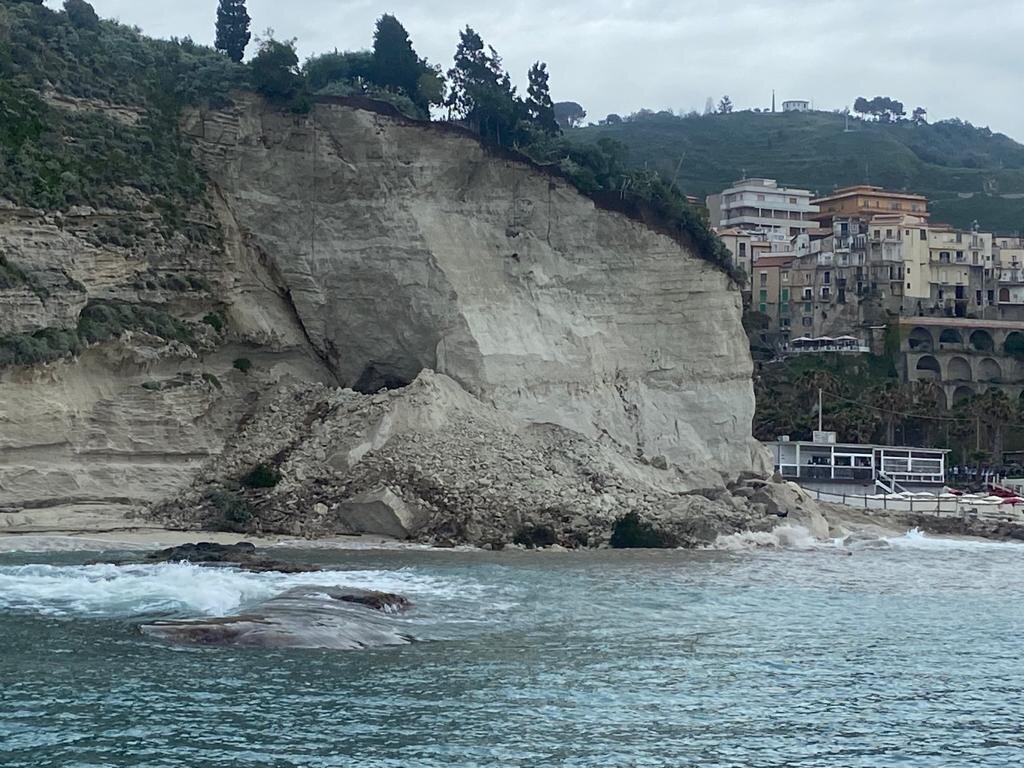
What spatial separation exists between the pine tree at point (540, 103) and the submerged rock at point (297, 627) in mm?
30191

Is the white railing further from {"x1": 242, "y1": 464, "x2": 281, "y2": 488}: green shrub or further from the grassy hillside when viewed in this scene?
the grassy hillside

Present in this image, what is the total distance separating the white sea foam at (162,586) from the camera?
22.2 metres

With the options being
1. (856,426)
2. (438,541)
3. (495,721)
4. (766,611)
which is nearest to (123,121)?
(438,541)

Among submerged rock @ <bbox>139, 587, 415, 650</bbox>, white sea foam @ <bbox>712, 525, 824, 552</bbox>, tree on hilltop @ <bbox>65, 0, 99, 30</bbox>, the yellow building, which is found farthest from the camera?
the yellow building

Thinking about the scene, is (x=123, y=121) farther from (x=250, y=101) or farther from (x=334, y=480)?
(x=334, y=480)

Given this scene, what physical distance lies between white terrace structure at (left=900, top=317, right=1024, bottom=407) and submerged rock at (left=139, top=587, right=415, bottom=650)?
5935cm

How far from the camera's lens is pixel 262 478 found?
37375mm

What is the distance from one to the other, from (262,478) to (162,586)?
13099 mm

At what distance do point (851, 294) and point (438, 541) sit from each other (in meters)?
51.8

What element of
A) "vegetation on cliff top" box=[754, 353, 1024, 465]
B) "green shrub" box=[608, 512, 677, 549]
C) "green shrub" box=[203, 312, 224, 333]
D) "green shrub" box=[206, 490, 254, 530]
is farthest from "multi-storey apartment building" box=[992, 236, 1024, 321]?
"green shrub" box=[206, 490, 254, 530]

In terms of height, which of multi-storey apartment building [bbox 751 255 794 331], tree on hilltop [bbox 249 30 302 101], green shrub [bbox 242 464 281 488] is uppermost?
tree on hilltop [bbox 249 30 302 101]

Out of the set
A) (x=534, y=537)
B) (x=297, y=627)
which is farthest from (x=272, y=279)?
(x=297, y=627)

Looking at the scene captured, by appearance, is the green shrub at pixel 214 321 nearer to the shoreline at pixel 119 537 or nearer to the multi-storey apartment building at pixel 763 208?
the shoreline at pixel 119 537

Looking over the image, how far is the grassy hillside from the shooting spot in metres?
118
